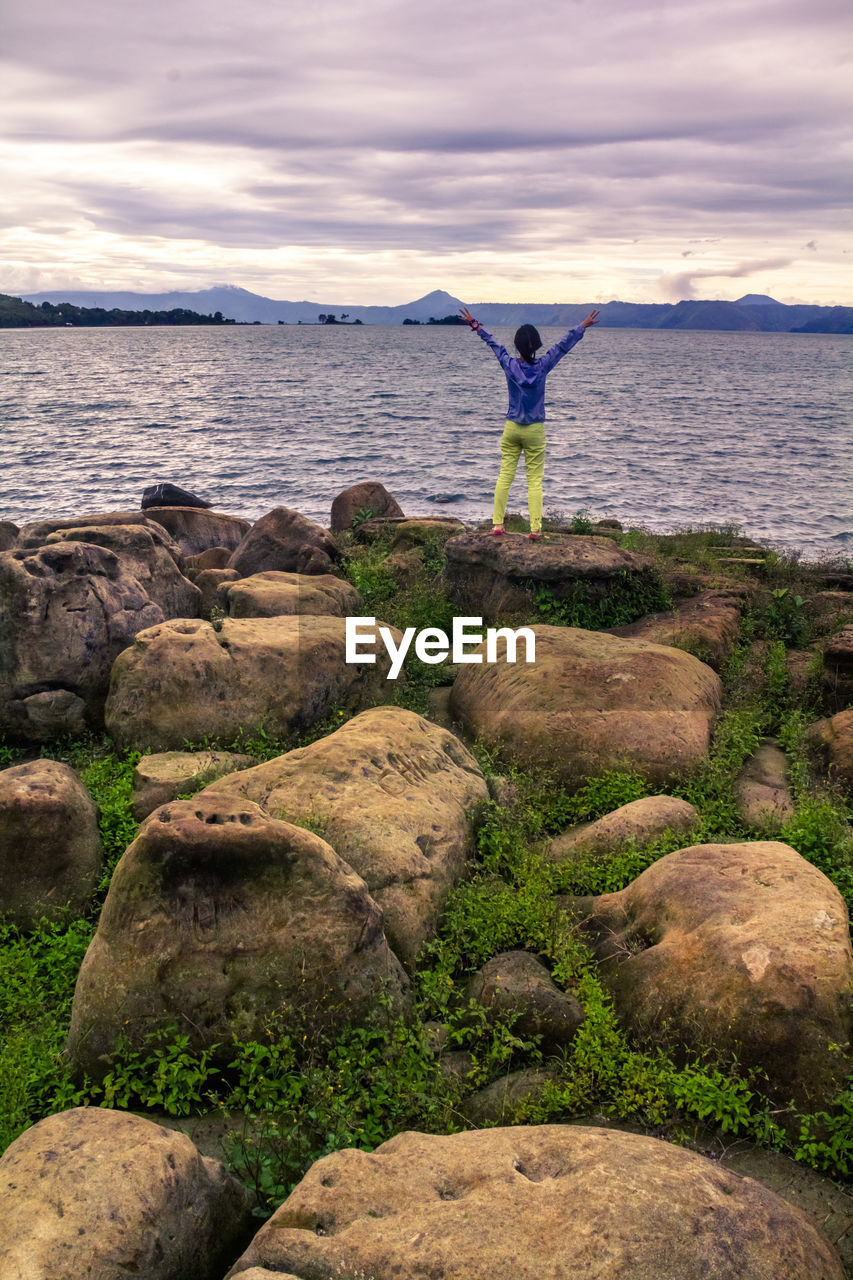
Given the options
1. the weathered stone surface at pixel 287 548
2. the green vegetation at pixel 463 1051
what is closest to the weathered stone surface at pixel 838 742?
the green vegetation at pixel 463 1051

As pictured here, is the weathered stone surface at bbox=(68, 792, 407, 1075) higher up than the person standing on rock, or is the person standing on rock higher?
the person standing on rock

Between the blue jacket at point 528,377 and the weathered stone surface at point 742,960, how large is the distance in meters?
7.26

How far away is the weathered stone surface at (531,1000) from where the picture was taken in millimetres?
5594

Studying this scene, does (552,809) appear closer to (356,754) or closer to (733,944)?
(356,754)

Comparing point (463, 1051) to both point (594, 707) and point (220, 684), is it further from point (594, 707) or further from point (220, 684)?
point (220, 684)

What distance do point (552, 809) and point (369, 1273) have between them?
528 cm

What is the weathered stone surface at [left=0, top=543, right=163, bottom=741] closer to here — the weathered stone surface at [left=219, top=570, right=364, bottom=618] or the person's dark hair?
the weathered stone surface at [left=219, top=570, right=364, bottom=618]

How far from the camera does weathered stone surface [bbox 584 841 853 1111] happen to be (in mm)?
5160

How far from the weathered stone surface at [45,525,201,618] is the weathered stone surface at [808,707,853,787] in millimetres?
8274

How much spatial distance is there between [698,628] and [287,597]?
5.74m

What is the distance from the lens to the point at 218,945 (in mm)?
5461

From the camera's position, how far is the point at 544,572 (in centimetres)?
1229

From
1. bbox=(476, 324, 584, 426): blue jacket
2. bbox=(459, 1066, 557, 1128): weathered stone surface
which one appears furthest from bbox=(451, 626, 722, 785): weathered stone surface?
bbox=(459, 1066, 557, 1128): weathered stone surface

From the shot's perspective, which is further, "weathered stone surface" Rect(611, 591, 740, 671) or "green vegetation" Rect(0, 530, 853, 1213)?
"weathered stone surface" Rect(611, 591, 740, 671)
